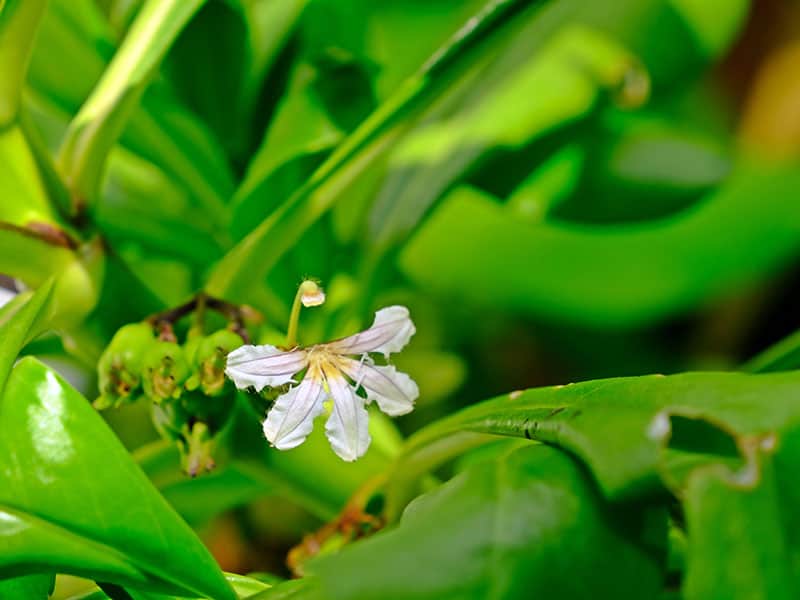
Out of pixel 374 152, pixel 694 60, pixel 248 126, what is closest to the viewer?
pixel 374 152

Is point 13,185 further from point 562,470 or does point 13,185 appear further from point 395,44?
point 395,44

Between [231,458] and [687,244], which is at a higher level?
[687,244]

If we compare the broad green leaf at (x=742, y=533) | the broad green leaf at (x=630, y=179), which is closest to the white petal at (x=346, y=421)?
the broad green leaf at (x=742, y=533)

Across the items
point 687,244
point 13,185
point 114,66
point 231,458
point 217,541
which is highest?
point 114,66

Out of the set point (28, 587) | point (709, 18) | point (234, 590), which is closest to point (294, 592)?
point (234, 590)

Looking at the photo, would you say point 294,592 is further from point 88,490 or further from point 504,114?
point 504,114

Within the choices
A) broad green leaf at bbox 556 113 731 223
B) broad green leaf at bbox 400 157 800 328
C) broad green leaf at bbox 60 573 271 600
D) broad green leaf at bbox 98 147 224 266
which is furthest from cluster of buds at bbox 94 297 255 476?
broad green leaf at bbox 400 157 800 328

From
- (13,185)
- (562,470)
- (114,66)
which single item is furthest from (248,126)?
(562,470)
